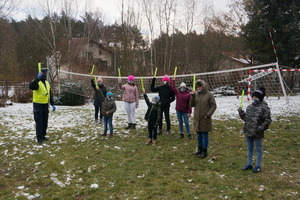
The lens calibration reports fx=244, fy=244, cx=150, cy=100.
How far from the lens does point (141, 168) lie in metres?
4.91

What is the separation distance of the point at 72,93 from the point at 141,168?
12.3 meters

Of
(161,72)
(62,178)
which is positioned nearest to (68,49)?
(161,72)

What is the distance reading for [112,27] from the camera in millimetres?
37156

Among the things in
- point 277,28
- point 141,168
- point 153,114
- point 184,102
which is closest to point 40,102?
point 153,114

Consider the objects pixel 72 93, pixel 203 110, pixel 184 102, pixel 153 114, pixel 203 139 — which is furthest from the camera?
pixel 72 93

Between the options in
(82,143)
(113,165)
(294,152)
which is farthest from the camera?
(82,143)

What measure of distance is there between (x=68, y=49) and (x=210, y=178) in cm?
2050

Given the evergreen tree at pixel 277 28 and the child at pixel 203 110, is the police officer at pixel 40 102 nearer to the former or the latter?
the child at pixel 203 110

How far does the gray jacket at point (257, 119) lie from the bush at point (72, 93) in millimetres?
13050

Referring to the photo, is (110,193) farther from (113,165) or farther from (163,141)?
(163,141)

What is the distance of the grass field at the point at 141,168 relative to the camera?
3844 mm

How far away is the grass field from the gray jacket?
2.55 ft

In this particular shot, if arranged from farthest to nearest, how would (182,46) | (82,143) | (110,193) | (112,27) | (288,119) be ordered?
Result: (112,27), (182,46), (288,119), (82,143), (110,193)

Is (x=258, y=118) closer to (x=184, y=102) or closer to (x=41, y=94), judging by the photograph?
(x=184, y=102)
